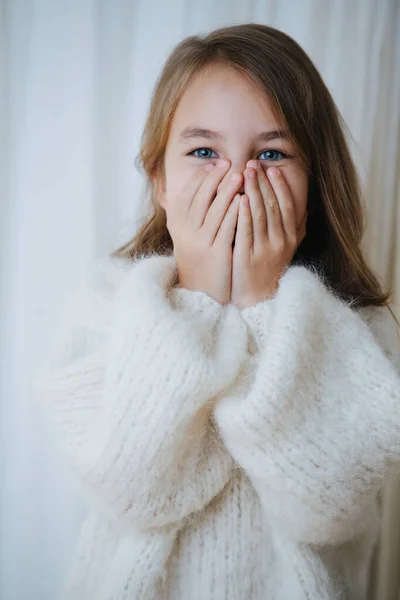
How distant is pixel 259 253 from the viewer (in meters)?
0.67

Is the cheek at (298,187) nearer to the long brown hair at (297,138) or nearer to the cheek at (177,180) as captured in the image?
the long brown hair at (297,138)

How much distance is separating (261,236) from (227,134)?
143mm

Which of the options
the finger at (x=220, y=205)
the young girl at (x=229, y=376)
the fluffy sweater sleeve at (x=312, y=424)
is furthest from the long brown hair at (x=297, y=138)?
the fluffy sweater sleeve at (x=312, y=424)

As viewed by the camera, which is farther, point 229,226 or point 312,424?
point 229,226

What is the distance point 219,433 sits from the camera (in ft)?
2.00

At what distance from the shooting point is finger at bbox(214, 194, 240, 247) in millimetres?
656

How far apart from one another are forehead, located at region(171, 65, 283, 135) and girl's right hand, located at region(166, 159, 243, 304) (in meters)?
0.06

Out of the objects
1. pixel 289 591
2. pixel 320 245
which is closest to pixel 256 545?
pixel 289 591

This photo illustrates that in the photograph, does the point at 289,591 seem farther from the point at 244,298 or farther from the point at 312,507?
the point at 244,298

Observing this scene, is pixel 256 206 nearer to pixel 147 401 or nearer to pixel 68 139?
pixel 147 401

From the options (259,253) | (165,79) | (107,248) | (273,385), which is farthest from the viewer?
(107,248)

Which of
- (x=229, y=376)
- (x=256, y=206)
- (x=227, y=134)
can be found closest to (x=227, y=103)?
(x=227, y=134)

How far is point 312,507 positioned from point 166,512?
0.54 feet

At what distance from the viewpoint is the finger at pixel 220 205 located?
2.13 ft
